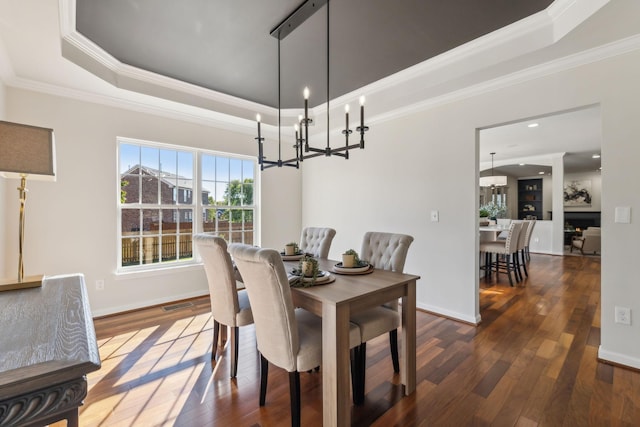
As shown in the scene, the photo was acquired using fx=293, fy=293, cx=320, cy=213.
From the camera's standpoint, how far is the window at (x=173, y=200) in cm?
361

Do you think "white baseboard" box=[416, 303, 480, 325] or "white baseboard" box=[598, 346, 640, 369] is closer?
"white baseboard" box=[598, 346, 640, 369]

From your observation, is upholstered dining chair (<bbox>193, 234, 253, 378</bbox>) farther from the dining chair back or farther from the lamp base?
the dining chair back

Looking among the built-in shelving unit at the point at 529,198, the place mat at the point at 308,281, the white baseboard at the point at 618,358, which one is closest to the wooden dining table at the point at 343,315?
the place mat at the point at 308,281

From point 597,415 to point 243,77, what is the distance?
4060 mm

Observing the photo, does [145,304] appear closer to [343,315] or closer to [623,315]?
[343,315]

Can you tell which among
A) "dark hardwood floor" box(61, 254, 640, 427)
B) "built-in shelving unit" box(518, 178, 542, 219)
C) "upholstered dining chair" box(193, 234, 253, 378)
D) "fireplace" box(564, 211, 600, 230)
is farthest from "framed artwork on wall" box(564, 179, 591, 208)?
"upholstered dining chair" box(193, 234, 253, 378)

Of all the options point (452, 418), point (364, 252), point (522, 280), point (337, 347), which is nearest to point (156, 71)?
point (364, 252)

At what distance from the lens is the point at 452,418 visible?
1781mm

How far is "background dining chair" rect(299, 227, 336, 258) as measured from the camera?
3.29m

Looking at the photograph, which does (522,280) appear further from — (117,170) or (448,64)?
(117,170)

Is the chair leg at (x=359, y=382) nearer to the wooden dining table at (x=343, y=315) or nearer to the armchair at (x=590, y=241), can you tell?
the wooden dining table at (x=343, y=315)

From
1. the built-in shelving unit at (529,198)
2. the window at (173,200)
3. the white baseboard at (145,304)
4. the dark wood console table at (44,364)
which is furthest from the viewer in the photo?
the built-in shelving unit at (529,198)

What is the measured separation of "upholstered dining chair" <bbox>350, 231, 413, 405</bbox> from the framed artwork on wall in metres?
10.5

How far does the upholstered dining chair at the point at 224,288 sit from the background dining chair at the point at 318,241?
1.19 m
